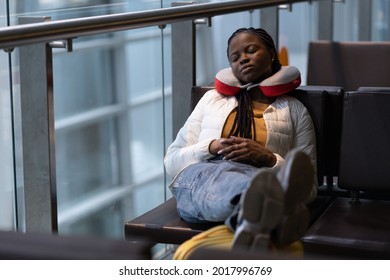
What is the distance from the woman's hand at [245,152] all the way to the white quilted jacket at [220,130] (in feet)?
0.17

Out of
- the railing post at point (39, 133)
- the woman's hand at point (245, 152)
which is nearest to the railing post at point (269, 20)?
the woman's hand at point (245, 152)

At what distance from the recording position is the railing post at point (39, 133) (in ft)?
9.60

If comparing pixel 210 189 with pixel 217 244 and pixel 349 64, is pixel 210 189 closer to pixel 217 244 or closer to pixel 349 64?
pixel 217 244

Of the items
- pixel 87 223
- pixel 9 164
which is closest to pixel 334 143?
pixel 9 164

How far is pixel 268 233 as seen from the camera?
225cm

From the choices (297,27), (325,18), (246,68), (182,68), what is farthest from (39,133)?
(297,27)

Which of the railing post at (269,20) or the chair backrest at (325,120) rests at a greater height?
the railing post at (269,20)

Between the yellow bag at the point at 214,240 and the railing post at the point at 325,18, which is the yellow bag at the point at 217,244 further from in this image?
the railing post at the point at 325,18

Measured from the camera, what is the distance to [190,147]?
3.19 m

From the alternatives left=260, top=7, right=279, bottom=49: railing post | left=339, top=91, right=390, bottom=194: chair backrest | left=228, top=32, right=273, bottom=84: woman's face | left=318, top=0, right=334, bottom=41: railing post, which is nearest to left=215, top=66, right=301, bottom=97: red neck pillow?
left=228, top=32, right=273, bottom=84: woman's face

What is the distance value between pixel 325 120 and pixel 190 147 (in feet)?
1.67

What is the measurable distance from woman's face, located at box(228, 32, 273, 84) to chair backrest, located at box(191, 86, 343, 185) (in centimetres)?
15
